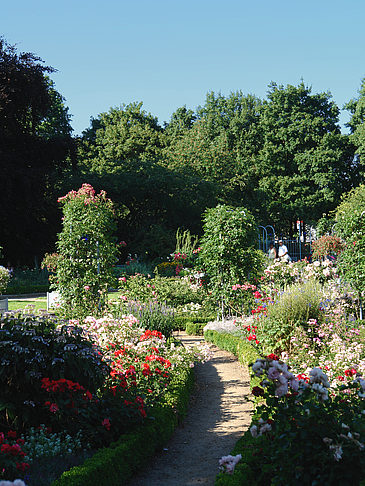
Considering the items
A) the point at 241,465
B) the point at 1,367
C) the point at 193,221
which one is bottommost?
the point at 241,465

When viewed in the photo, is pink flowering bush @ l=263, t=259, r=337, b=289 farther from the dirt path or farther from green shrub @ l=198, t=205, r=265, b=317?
the dirt path

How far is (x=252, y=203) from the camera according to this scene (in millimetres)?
27781

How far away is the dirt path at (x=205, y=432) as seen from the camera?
369 cm

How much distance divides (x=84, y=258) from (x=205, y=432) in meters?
4.97

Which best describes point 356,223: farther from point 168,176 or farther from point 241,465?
point 168,176

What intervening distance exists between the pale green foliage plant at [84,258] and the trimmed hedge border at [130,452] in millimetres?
4073

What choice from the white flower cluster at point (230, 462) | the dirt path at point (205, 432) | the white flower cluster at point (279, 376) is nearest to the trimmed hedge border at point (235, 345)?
the dirt path at point (205, 432)

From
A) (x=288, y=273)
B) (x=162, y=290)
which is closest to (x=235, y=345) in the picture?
(x=288, y=273)

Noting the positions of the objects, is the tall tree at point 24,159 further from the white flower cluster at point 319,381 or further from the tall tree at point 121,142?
the white flower cluster at point 319,381

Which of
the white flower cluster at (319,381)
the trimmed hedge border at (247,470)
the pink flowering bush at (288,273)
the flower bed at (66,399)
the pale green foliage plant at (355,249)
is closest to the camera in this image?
the white flower cluster at (319,381)

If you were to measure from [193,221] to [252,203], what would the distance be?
Answer: 441cm

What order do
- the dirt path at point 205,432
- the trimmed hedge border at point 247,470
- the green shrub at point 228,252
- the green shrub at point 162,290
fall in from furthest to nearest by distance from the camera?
the green shrub at point 162,290, the green shrub at point 228,252, the dirt path at point 205,432, the trimmed hedge border at point 247,470

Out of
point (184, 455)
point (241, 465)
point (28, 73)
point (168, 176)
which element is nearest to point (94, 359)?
point (184, 455)

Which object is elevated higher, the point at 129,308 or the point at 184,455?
the point at 129,308
